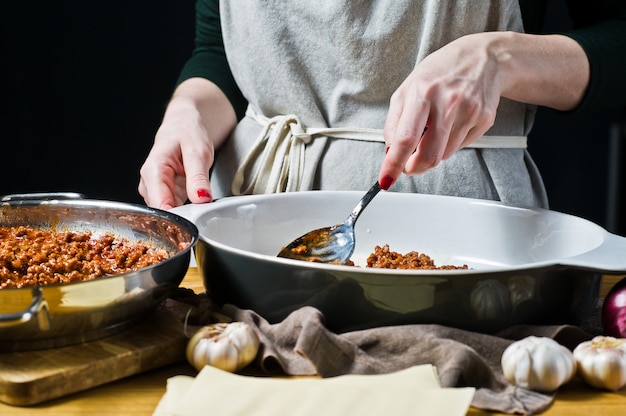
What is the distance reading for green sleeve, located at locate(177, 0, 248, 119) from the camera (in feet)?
5.38

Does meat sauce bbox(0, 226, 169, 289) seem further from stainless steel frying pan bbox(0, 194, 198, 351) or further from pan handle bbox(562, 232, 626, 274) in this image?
pan handle bbox(562, 232, 626, 274)

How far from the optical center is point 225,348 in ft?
2.72

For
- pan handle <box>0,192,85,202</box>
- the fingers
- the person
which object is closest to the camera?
the fingers

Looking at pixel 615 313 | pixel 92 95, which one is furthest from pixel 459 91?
pixel 92 95

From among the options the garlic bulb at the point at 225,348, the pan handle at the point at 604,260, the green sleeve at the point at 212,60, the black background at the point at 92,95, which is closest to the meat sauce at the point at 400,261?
the pan handle at the point at 604,260

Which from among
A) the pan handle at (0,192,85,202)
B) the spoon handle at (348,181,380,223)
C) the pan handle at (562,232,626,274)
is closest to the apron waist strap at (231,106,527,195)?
the spoon handle at (348,181,380,223)

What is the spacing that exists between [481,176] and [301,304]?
57 cm

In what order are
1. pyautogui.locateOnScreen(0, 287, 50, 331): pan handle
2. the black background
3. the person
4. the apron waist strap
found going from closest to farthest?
pyautogui.locateOnScreen(0, 287, 50, 331): pan handle → the person → the apron waist strap → the black background

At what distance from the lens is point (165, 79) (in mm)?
2746

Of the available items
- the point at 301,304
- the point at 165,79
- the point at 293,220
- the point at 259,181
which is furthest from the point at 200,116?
the point at 165,79

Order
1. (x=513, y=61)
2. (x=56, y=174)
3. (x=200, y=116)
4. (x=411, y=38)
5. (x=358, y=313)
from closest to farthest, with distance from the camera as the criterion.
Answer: (x=358, y=313) → (x=513, y=61) → (x=411, y=38) → (x=200, y=116) → (x=56, y=174)

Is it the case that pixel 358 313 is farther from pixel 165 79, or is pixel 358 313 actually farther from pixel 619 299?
pixel 165 79

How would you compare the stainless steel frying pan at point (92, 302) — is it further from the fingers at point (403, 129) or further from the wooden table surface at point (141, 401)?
the fingers at point (403, 129)

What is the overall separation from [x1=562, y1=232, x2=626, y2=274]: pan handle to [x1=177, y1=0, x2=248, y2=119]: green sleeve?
0.89 metres
